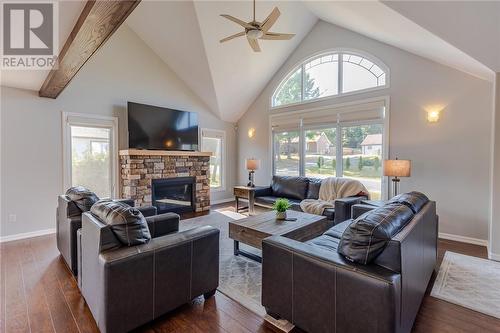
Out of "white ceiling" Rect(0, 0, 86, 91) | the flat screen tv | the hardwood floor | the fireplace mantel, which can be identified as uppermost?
"white ceiling" Rect(0, 0, 86, 91)

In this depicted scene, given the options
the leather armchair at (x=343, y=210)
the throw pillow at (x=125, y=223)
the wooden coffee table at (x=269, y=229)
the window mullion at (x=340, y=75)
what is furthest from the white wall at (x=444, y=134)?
the throw pillow at (x=125, y=223)

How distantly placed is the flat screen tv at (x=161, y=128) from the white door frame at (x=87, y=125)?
0.36 meters

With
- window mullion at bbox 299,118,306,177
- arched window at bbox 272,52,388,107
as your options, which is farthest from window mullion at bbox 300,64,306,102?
window mullion at bbox 299,118,306,177

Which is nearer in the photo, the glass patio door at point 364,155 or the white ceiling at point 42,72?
the white ceiling at point 42,72

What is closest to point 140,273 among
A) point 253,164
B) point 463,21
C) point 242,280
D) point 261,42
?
point 242,280

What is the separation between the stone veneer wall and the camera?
4.86 m

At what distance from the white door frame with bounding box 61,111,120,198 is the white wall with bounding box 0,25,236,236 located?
78mm

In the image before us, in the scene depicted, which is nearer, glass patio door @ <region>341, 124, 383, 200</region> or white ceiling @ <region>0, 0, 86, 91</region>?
white ceiling @ <region>0, 0, 86, 91</region>

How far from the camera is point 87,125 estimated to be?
4.63 meters

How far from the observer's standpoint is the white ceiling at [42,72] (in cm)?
219

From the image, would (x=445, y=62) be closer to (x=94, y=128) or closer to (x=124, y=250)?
(x=124, y=250)

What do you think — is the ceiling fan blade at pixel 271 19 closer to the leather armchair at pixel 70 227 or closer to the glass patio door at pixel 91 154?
the leather armchair at pixel 70 227

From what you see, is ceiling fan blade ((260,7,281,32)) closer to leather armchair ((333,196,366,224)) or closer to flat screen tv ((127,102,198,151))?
leather armchair ((333,196,366,224))

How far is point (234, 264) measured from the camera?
→ 2967mm
